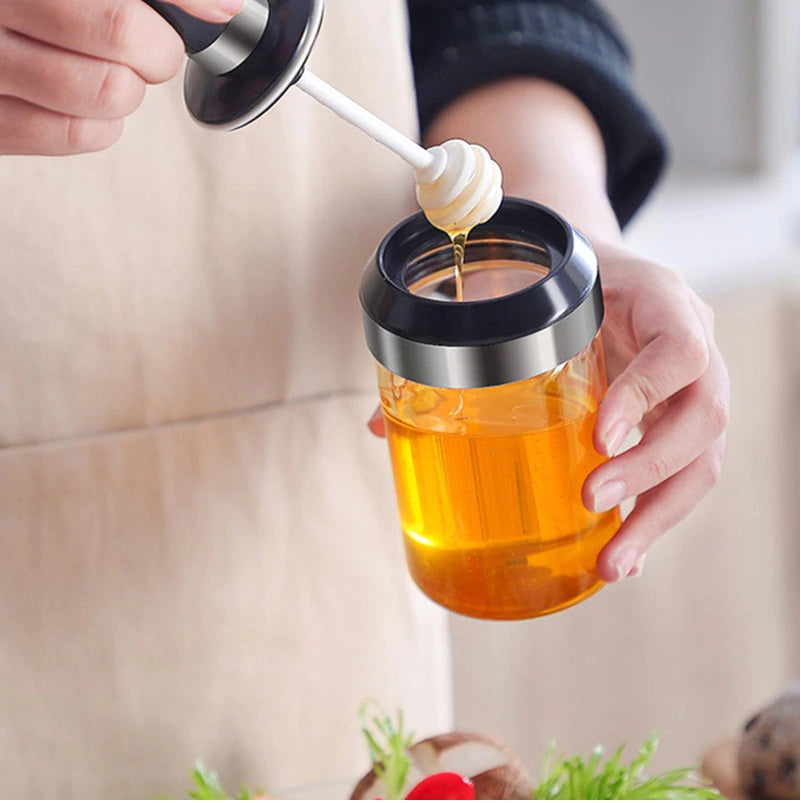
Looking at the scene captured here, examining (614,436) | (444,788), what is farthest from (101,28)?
(444,788)

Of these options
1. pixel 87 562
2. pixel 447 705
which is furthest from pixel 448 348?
pixel 447 705

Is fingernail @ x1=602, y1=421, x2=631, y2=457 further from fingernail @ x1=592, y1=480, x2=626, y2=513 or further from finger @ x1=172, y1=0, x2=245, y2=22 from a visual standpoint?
finger @ x1=172, y1=0, x2=245, y2=22

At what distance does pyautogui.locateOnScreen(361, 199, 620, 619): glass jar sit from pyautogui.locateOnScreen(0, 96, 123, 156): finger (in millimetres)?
126

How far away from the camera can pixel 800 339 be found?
1.38 meters

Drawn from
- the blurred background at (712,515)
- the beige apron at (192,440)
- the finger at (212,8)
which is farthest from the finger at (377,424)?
the blurred background at (712,515)

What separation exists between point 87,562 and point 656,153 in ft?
1.40

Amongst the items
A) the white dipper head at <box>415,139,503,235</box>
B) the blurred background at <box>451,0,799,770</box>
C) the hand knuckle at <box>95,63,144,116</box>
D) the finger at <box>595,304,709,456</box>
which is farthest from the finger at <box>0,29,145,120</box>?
the blurred background at <box>451,0,799,770</box>

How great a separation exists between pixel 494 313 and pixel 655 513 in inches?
6.8

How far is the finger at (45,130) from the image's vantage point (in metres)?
0.41

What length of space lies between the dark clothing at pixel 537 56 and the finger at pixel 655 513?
0.23m

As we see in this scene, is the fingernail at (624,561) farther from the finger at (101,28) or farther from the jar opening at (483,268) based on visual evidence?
the finger at (101,28)

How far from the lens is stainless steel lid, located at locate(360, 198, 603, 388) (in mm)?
435

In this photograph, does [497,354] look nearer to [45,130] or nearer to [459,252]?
[459,252]

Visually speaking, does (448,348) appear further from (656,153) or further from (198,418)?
(656,153)
